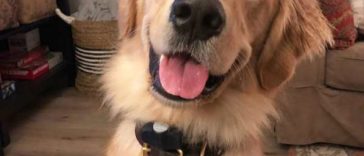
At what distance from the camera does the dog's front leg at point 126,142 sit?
1.27 meters

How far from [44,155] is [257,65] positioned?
136 centimetres

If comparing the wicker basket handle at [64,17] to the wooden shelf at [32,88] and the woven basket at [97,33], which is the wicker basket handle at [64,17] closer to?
the woven basket at [97,33]

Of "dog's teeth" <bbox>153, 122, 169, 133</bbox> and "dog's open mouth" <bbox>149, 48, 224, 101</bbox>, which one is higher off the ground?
"dog's open mouth" <bbox>149, 48, 224, 101</bbox>

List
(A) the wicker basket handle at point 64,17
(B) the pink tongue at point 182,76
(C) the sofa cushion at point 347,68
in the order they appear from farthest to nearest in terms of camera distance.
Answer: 1. (A) the wicker basket handle at point 64,17
2. (C) the sofa cushion at point 347,68
3. (B) the pink tongue at point 182,76

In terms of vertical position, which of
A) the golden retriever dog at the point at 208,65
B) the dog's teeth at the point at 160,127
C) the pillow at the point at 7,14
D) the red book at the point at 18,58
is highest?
the golden retriever dog at the point at 208,65

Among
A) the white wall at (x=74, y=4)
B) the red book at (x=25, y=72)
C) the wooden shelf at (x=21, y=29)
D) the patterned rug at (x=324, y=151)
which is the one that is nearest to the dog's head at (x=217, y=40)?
the patterned rug at (x=324, y=151)

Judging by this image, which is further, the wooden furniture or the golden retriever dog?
the wooden furniture

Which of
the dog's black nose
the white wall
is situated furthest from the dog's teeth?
the white wall

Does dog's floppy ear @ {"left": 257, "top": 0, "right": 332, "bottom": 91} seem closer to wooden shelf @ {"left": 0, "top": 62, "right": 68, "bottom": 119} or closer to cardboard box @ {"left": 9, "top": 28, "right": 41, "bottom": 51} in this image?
wooden shelf @ {"left": 0, "top": 62, "right": 68, "bottom": 119}

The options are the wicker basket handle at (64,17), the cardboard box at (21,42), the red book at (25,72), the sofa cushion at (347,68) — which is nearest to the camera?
the sofa cushion at (347,68)

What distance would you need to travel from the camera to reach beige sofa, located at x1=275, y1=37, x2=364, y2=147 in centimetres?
225

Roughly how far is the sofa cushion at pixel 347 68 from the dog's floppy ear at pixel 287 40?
956mm

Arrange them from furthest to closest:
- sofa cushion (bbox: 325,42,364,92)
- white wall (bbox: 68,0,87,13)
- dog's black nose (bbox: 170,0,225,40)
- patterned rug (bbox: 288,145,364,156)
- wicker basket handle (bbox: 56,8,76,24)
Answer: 1. white wall (bbox: 68,0,87,13)
2. wicker basket handle (bbox: 56,8,76,24)
3. patterned rug (bbox: 288,145,364,156)
4. sofa cushion (bbox: 325,42,364,92)
5. dog's black nose (bbox: 170,0,225,40)

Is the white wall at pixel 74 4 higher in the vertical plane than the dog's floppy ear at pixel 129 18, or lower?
lower
